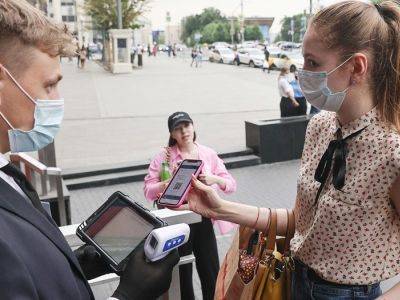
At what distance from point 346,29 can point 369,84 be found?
0.71ft

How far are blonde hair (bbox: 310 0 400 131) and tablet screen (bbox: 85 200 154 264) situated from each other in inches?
36.7

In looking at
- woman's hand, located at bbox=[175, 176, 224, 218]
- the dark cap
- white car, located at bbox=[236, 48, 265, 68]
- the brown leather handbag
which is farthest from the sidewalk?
white car, located at bbox=[236, 48, 265, 68]

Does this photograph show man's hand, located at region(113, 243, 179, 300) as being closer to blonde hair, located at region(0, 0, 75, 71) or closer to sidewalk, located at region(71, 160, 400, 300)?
blonde hair, located at region(0, 0, 75, 71)

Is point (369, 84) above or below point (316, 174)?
above

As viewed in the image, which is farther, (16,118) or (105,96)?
(105,96)

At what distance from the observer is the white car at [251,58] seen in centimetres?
3266

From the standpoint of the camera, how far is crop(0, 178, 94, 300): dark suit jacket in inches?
42.8

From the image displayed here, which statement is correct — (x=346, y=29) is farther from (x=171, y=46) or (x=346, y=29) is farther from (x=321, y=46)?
(x=171, y=46)

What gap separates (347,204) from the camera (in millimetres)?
1639

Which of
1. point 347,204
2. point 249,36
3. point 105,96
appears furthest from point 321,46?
point 249,36

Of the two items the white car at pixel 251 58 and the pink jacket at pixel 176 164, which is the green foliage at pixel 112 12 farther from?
the pink jacket at pixel 176 164

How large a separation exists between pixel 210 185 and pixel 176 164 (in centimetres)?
42

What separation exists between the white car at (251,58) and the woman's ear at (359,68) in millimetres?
30938

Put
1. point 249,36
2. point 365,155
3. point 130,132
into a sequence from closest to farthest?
point 365,155 → point 130,132 → point 249,36
